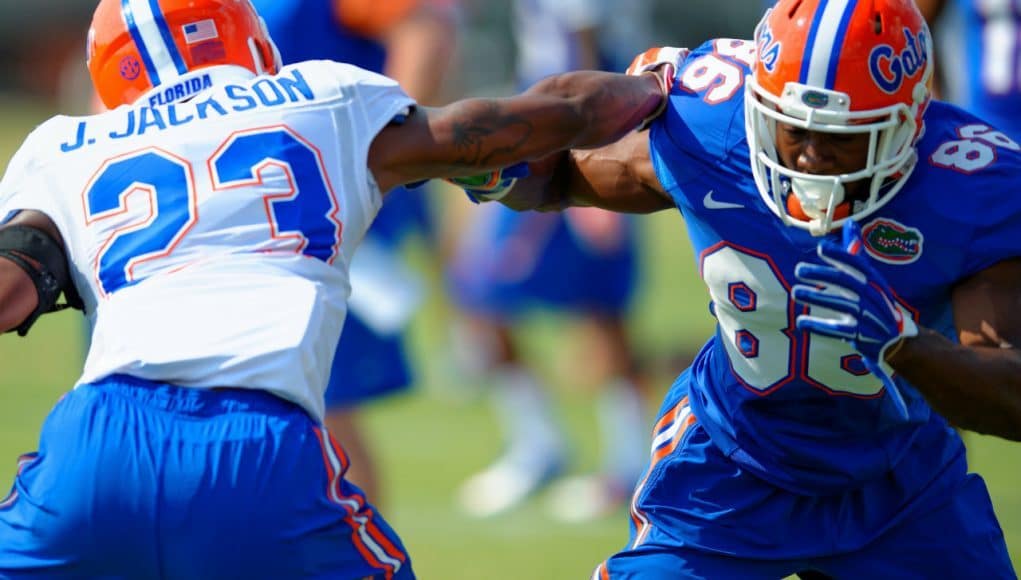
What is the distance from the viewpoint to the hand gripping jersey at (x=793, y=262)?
10.8 ft

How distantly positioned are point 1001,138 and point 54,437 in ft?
6.72

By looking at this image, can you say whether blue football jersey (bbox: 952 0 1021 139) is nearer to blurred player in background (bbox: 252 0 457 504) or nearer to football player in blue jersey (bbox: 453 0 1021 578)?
blurred player in background (bbox: 252 0 457 504)

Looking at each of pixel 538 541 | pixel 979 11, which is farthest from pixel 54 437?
pixel 979 11

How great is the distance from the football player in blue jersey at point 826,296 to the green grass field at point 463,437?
202 centimetres

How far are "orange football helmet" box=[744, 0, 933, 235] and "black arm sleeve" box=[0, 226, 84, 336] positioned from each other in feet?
4.76

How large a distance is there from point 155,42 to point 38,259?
0.58m

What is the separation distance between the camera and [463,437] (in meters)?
8.16

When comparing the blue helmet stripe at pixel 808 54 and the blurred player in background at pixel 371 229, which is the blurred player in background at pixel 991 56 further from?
the blue helmet stripe at pixel 808 54

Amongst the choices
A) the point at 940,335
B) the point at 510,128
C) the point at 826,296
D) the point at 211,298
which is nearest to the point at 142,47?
the point at 211,298

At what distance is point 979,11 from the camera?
5.90 m

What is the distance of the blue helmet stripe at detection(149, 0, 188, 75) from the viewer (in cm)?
343

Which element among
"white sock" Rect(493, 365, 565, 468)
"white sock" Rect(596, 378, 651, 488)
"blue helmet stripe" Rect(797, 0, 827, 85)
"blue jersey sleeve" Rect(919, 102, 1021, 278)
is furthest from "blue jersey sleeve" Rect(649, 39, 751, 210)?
"white sock" Rect(493, 365, 565, 468)

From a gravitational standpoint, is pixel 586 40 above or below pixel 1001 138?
below

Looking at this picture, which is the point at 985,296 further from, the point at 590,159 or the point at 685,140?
the point at 590,159
